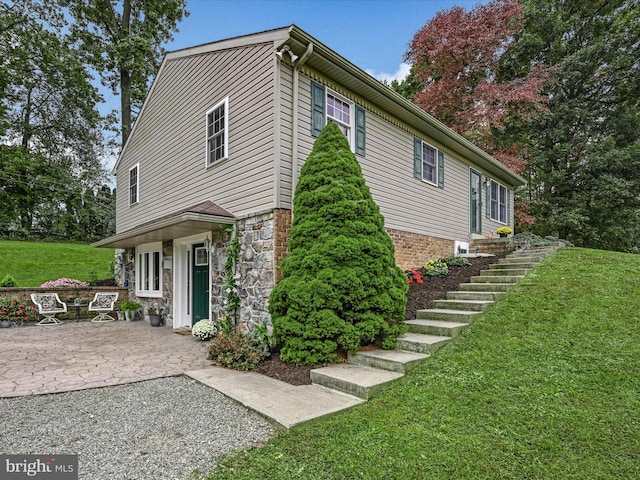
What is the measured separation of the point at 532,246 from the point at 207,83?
30.1 feet

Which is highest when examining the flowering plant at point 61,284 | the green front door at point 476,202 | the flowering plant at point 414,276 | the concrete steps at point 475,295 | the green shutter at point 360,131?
the green shutter at point 360,131

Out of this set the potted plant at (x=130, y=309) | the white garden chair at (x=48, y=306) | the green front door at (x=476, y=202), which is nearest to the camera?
the white garden chair at (x=48, y=306)

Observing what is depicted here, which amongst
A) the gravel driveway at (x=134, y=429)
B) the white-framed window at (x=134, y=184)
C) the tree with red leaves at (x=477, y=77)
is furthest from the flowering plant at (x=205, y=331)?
the tree with red leaves at (x=477, y=77)

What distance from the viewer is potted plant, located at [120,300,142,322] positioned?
34.0ft

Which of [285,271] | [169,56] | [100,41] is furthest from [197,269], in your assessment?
[100,41]

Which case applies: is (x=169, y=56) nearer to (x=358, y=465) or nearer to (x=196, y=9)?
(x=358, y=465)

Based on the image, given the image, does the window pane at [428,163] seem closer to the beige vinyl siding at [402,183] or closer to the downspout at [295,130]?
the beige vinyl siding at [402,183]

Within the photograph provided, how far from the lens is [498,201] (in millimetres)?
13266

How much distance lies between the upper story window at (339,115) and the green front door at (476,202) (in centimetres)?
577

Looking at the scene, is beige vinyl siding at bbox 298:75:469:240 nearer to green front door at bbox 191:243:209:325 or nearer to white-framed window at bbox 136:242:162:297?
green front door at bbox 191:243:209:325

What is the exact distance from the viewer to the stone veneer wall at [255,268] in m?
5.80

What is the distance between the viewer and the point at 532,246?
9.75 meters

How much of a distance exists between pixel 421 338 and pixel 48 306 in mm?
9890

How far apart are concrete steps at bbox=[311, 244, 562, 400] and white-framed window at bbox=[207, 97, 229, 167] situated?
4641 millimetres
